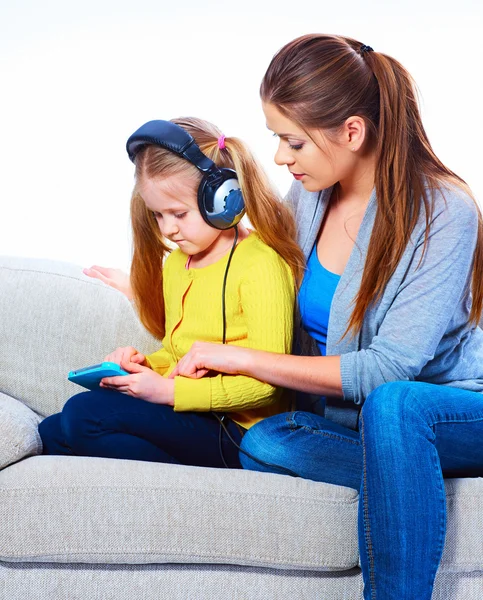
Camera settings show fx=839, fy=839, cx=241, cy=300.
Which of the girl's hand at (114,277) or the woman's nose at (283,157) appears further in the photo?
the girl's hand at (114,277)

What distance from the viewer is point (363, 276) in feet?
5.22

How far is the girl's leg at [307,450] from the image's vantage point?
1.55m

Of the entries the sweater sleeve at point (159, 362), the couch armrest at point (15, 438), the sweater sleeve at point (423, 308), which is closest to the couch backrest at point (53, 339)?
the sweater sleeve at point (159, 362)

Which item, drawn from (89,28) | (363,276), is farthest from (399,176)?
(89,28)

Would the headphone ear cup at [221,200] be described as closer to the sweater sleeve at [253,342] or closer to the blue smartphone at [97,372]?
the sweater sleeve at [253,342]

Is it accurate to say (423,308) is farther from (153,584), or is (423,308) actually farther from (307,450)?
(153,584)

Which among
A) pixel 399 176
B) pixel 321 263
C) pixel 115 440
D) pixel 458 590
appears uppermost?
pixel 399 176

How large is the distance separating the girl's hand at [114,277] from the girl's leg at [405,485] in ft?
2.42

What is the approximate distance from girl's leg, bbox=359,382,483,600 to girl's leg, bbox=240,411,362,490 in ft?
0.43

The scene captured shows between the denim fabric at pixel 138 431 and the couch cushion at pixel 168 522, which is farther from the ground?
the denim fabric at pixel 138 431

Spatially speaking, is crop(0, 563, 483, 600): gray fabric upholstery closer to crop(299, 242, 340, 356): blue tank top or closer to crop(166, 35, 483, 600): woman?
crop(166, 35, 483, 600): woman

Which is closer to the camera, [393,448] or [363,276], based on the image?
[393,448]

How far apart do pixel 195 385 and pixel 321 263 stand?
14.4 inches

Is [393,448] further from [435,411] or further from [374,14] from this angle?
[374,14]
